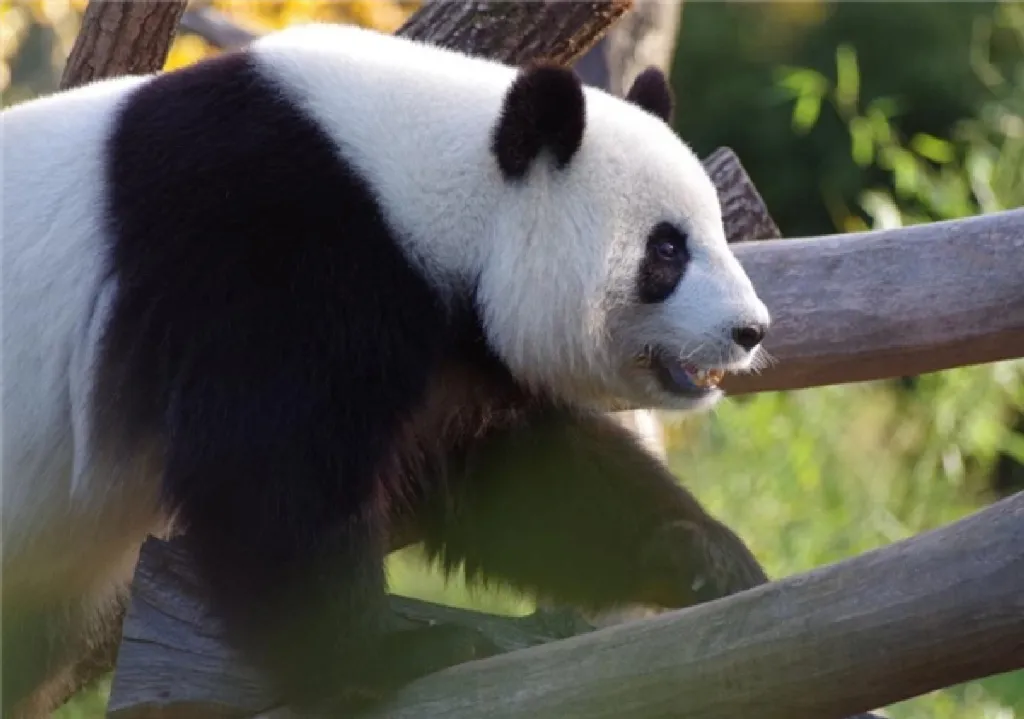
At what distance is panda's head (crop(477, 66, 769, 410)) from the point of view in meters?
1.87

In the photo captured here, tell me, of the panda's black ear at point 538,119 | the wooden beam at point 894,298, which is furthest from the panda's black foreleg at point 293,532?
the wooden beam at point 894,298

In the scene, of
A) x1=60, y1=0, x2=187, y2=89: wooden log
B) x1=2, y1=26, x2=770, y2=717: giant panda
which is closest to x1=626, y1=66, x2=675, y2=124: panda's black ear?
x1=2, y1=26, x2=770, y2=717: giant panda

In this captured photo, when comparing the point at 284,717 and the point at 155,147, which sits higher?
the point at 155,147

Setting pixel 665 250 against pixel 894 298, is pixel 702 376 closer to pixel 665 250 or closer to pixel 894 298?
pixel 665 250

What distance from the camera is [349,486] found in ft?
5.54

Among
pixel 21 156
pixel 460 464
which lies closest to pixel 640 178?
pixel 460 464

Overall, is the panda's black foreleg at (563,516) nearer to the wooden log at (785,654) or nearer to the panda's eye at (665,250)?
the panda's eye at (665,250)


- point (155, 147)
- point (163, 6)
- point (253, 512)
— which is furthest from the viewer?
point (163, 6)

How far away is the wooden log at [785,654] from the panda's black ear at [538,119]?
64cm

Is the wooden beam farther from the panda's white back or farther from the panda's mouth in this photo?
the panda's white back

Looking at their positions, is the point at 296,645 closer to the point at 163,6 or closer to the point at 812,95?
the point at 163,6

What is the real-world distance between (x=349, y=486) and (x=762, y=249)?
99 centimetres

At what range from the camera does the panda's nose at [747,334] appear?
1.87 m

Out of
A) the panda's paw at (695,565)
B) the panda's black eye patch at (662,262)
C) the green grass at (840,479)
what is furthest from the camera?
the green grass at (840,479)
